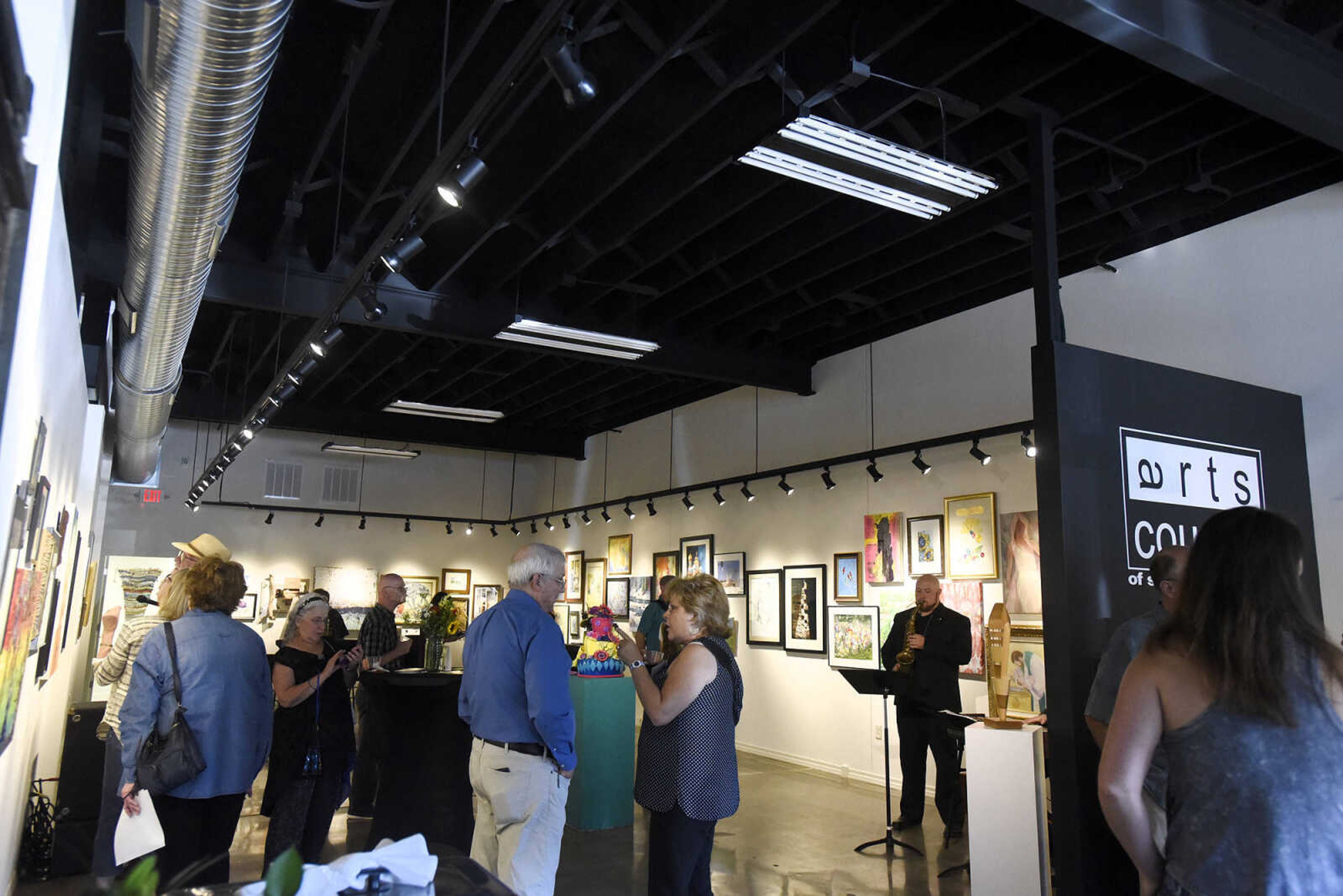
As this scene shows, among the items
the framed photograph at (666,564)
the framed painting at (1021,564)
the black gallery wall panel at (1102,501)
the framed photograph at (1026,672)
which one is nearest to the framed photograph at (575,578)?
the framed photograph at (666,564)

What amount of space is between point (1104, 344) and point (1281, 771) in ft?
16.8

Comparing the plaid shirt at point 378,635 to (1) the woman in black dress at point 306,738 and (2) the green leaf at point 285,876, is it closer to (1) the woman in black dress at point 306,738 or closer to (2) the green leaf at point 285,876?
(1) the woman in black dress at point 306,738

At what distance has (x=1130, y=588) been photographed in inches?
133

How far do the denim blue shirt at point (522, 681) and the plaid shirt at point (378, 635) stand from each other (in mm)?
3554

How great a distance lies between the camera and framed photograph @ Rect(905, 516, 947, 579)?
7570mm

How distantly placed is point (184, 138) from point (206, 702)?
6.23ft

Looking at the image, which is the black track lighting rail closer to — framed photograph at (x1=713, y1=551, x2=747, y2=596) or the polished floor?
framed photograph at (x1=713, y1=551, x2=747, y2=596)

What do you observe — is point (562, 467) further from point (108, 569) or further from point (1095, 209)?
point (1095, 209)

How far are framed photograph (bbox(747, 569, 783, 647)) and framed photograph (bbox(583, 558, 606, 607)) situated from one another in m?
3.36

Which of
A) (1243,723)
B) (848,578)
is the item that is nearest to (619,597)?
(848,578)

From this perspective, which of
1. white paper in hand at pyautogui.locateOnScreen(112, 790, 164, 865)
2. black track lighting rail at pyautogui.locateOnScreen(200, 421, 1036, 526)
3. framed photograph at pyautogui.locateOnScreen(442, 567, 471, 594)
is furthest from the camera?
framed photograph at pyautogui.locateOnScreen(442, 567, 471, 594)

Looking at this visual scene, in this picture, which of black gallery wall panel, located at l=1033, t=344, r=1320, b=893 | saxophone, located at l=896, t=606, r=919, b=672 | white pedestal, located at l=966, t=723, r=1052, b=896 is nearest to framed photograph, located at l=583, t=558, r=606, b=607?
saxophone, located at l=896, t=606, r=919, b=672

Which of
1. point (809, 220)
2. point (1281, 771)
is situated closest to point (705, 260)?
point (809, 220)

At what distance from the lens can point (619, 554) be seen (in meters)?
12.4
